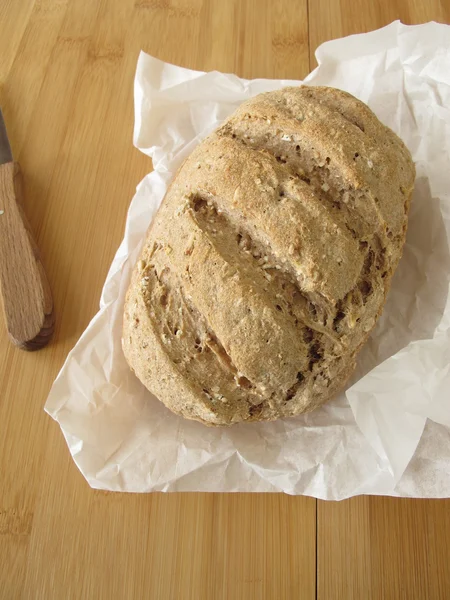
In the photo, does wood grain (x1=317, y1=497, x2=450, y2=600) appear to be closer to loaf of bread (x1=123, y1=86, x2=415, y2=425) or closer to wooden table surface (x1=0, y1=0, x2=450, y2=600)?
wooden table surface (x1=0, y1=0, x2=450, y2=600)

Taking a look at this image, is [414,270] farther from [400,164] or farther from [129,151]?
[129,151]

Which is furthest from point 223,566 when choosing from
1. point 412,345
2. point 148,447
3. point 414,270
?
point 414,270

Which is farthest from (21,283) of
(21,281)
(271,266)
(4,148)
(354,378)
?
(354,378)

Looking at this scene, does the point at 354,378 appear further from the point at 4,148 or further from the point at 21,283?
the point at 4,148

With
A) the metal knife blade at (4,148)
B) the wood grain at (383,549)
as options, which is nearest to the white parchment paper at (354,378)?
the wood grain at (383,549)

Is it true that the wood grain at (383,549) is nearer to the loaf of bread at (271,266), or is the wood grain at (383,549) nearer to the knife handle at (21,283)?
the loaf of bread at (271,266)

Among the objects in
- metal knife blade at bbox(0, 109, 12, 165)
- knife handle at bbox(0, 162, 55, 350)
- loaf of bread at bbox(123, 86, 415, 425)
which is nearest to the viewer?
loaf of bread at bbox(123, 86, 415, 425)

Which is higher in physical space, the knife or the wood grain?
the knife

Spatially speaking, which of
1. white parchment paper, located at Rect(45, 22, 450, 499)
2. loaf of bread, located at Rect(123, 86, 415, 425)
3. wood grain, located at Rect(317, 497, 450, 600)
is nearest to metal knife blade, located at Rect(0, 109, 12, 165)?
white parchment paper, located at Rect(45, 22, 450, 499)
